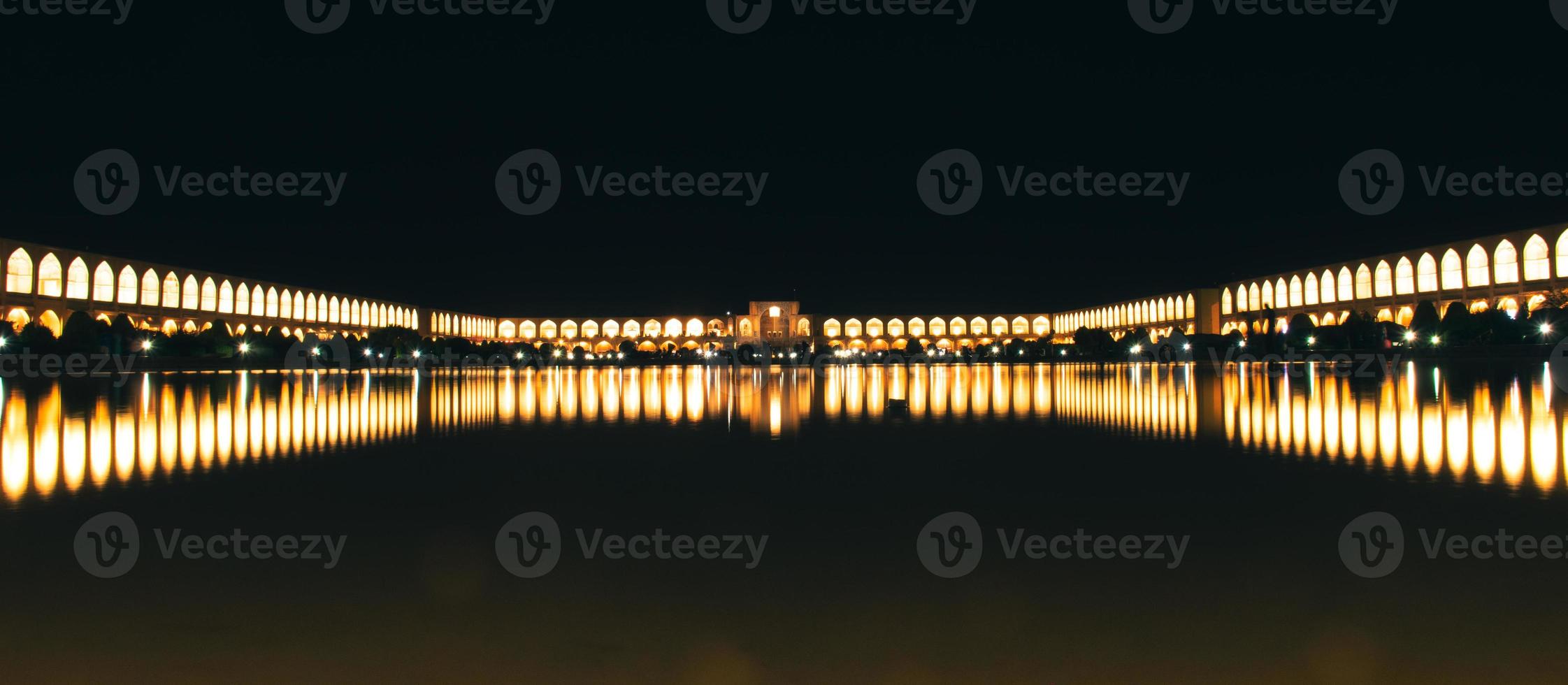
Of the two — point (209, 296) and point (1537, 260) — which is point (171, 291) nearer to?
point (209, 296)

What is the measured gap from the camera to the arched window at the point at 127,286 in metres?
34.8

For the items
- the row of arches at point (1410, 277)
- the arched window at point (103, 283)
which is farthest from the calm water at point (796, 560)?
the row of arches at point (1410, 277)

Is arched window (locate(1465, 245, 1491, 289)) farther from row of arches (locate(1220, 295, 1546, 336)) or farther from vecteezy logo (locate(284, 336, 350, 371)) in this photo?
vecteezy logo (locate(284, 336, 350, 371))

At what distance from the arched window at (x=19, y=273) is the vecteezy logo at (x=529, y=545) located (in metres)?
32.8

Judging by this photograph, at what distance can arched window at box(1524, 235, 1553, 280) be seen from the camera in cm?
3219

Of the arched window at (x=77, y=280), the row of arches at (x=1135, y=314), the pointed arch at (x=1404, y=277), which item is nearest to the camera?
the arched window at (x=77, y=280)

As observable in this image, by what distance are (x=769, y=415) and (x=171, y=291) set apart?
37.0 meters

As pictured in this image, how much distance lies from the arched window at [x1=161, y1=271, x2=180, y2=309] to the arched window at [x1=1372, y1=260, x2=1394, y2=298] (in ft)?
153

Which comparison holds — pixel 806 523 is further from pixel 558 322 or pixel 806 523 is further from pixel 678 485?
pixel 558 322

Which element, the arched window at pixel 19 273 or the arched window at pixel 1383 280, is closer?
the arched window at pixel 19 273

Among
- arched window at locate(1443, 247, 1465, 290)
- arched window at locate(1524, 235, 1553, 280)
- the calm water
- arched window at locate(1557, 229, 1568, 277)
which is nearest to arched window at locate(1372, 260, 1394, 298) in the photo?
arched window at locate(1443, 247, 1465, 290)

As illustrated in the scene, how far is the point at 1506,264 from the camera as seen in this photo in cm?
3412

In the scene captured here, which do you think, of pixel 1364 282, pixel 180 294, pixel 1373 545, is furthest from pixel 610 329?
pixel 1373 545

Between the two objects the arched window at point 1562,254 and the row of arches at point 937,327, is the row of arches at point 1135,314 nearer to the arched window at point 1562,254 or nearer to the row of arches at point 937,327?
the row of arches at point 937,327
